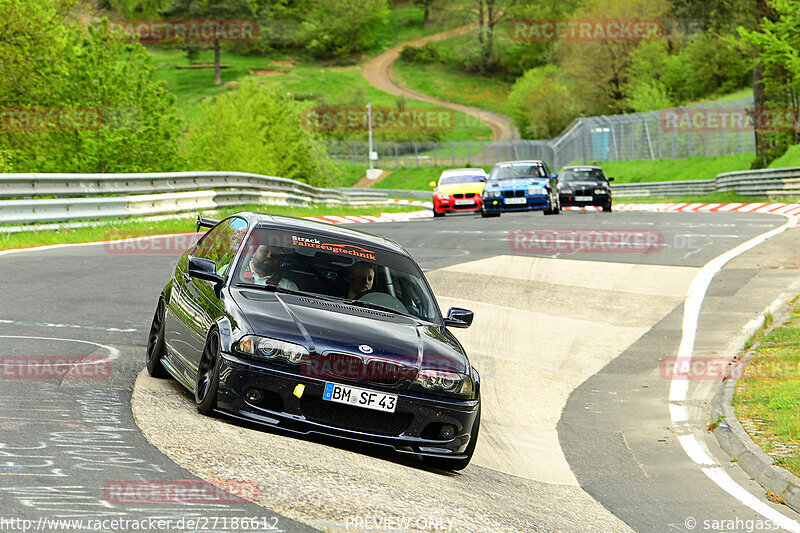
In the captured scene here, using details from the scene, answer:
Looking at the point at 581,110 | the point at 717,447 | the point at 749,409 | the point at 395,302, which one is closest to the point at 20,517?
the point at 395,302

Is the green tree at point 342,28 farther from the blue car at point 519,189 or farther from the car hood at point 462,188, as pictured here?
the blue car at point 519,189

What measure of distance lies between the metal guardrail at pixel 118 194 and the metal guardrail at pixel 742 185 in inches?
705

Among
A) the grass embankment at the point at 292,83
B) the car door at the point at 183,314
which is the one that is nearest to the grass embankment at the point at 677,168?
the car door at the point at 183,314

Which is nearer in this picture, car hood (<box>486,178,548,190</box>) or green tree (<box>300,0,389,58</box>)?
car hood (<box>486,178,548,190</box>)

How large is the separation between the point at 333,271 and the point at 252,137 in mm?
40305

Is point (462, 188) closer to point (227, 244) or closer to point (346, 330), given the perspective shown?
point (227, 244)

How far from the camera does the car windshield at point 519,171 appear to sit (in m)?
29.9

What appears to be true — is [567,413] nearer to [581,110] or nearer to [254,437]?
[254,437]

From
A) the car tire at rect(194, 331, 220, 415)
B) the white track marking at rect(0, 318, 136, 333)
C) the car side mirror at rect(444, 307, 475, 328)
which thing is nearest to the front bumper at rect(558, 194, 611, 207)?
the white track marking at rect(0, 318, 136, 333)

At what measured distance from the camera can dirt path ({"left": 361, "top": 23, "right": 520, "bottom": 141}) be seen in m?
112

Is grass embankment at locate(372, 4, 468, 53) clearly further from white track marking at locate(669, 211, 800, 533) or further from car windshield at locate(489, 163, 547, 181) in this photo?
white track marking at locate(669, 211, 800, 533)

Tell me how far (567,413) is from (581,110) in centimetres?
8086

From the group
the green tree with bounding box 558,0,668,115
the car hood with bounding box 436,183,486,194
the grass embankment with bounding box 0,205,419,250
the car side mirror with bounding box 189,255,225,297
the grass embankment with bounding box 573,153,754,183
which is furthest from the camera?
the green tree with bounding box 558,0,668,115

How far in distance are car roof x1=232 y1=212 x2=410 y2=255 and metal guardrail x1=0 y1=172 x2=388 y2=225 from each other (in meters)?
11.3
